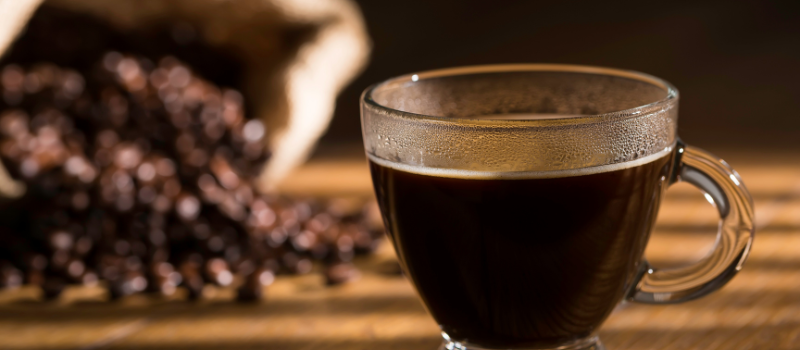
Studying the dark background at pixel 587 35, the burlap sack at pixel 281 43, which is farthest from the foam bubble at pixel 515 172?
the dark background at pixel 587 35

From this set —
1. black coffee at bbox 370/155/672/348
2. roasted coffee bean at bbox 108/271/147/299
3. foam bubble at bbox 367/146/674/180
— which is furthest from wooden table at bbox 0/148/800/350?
foam bubble at bbox 367/146/674/180

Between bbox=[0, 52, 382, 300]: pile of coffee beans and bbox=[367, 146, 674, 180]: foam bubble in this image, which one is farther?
bbox=[0, 52, 382, 300]: pile of coffee beans

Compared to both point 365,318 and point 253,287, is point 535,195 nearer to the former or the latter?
point 365,318

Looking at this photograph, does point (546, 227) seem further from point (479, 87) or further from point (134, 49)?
point (134, 49)

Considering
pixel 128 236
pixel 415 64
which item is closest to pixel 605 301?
pixel 128 236

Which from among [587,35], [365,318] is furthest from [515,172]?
[587,35]

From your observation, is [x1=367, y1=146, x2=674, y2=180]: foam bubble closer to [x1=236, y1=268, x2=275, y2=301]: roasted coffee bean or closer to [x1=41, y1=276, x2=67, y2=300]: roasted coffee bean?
[x1=236, y1=268, x2=275, y2=301]: roasted coffee bean

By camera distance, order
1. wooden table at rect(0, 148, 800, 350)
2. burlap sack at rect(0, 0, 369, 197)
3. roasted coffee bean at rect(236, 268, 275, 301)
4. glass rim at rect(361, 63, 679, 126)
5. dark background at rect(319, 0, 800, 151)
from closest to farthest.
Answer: glass rim at rect(361, 63, 679, 126) → wooden table at rect(0, 148, 800, 350) → roasted coffee bean at rect(236, 268, 275, 301) → burlap sack at rect(0, 0, 369, 197) → dark background at rect(319, 0, 800, 151)
